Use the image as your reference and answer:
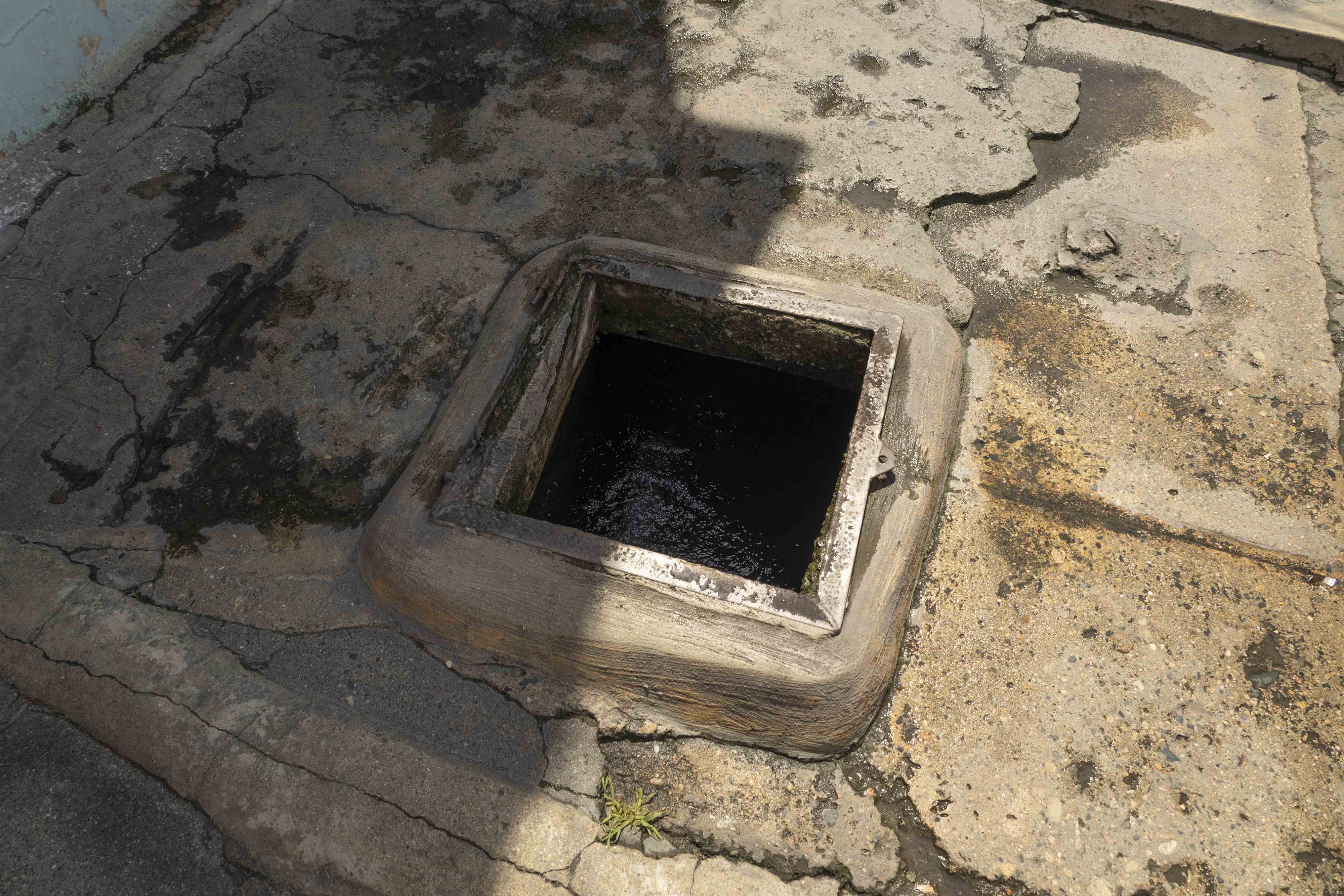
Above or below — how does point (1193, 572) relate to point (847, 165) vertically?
below

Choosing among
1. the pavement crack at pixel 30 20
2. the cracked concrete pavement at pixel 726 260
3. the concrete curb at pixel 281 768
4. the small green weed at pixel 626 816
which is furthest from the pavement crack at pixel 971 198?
the pavement crack at pixel 30 20

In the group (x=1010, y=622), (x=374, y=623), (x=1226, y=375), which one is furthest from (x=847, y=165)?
(x=374, y=623)

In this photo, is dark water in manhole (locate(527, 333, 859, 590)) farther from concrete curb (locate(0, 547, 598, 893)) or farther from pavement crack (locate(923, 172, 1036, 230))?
concrete curb (locate(0, 547, 598, 893))

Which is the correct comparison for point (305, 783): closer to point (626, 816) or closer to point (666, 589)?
point (626, 816)

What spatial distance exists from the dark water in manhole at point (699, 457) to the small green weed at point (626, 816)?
3.38 feet

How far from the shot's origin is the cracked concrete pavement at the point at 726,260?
188cm

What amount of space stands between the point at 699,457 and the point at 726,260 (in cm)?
77

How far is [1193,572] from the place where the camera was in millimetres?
2238

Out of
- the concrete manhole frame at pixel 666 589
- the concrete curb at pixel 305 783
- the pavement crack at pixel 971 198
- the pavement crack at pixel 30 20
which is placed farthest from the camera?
the pavement crack at pixel 30 20

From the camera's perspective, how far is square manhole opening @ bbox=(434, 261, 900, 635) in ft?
6.87

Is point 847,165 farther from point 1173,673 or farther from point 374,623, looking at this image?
point 374,623

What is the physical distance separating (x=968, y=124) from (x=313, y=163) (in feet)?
9.20

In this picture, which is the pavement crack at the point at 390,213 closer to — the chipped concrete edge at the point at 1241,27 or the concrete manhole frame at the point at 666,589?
the concrete manhole frame at the point at 666,589

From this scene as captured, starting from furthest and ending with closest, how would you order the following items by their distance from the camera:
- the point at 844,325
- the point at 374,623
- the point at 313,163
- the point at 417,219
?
the point at 313,163
the point at 417,219
the point at 844,325
the point at 374,623
